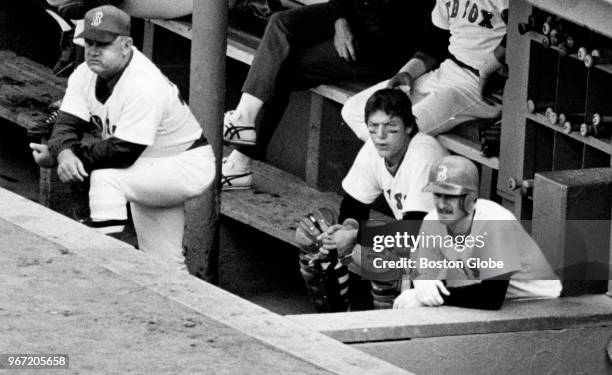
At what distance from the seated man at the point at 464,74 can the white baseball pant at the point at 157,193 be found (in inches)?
38.8

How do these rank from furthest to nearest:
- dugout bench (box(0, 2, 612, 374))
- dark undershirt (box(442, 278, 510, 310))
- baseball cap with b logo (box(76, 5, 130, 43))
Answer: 1. baseball cap with b logo (box(76, 5, 130, 43))
2. dark undershirt (box(442, 278, 510, 310))
3. dugout bench (box(0, 2, 612, 374))

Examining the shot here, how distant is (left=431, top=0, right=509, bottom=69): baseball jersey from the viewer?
748 centimetres

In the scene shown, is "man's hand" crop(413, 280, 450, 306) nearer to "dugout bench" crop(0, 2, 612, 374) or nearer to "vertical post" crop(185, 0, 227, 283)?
"dugout bench" crop(0, 2, 612, 374)

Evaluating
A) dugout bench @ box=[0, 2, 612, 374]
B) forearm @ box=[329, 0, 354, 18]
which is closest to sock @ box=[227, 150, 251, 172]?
forearm @ box=[329, 0, 354, 18]

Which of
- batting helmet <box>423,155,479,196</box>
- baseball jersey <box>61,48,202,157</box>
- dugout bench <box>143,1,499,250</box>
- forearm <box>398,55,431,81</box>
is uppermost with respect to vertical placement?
forearm <box>398,55,431,81</box>

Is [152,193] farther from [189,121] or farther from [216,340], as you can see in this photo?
[216,340]

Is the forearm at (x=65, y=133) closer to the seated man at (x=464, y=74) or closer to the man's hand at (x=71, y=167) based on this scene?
the man's hand at (x=71, y=167)

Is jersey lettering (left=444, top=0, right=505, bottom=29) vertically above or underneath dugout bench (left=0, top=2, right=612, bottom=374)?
above

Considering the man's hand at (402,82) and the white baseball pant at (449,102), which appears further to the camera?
the man's hand at (402,82)

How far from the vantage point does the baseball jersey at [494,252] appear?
20.6 feet

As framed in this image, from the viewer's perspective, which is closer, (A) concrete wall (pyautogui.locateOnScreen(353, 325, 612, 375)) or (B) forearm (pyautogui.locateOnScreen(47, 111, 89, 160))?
(A) concrete wall (pyautogui.locateOnScreen(353, 325, 612, 375))

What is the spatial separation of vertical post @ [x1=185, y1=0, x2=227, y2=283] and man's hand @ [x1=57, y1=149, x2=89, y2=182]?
3.32 feet

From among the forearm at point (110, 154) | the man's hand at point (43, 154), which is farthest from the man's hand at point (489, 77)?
the man's hand at point (43, 154)

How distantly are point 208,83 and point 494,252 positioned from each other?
236 centimetres
